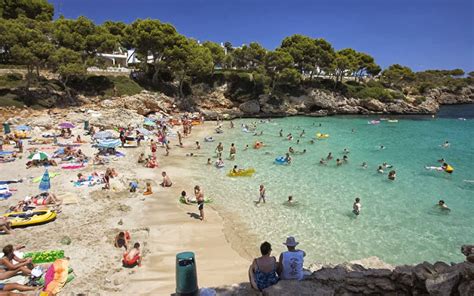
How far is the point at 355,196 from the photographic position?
59.3 feet

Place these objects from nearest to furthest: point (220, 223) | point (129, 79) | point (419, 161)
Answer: point (220, 223) → point (419, 161) → point (129, 79)

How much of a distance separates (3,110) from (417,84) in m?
83.9

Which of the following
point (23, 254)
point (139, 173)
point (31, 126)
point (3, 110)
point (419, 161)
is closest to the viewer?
point (23, 254)

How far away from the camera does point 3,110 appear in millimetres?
32281

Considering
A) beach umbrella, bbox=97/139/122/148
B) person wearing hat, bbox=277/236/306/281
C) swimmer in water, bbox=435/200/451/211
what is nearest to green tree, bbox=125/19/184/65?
beach umbrella, bbox=97/139/122/148

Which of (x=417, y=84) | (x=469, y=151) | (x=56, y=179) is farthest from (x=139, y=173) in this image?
(x=417, y=84)

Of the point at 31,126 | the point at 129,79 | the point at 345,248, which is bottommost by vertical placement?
the point at 345,248

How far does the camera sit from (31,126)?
30328 millimetres

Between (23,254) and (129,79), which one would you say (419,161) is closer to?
(23,254)

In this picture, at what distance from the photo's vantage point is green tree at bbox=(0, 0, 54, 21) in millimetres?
46062

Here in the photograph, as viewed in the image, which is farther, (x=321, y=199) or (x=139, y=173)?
(x=139, y=173)

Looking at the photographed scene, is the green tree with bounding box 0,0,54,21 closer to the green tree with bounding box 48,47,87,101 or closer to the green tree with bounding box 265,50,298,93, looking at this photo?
the green tree with bounding box 48,47,87,101

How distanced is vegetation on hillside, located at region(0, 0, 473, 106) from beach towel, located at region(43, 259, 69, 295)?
31.6 metres

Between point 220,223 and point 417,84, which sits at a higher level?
point 417,84
